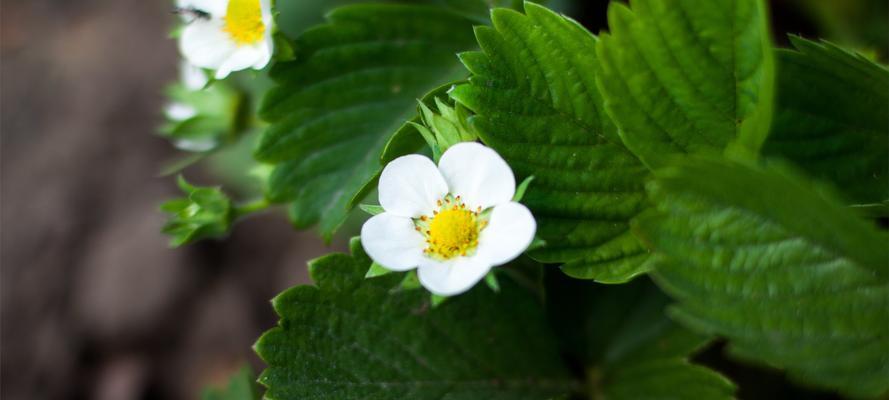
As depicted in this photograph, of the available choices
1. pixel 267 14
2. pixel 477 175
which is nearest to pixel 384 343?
pixel 477 175

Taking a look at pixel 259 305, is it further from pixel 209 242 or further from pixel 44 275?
pixel 44 275

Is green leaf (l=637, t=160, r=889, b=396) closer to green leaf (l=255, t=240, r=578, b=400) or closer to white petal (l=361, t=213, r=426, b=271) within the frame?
white petal (l=361, t=213, r=426, b=271)

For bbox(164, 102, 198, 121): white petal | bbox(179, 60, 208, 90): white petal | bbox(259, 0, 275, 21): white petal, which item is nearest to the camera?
bbox(259, 0, 275, 21): white petal

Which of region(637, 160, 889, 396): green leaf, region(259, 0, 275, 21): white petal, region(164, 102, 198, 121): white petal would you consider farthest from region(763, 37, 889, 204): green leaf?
region(164, 102, 198, 121): white petal

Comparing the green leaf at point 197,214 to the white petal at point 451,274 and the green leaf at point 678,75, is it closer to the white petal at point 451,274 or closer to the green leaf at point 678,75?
the white petal at point 451,274

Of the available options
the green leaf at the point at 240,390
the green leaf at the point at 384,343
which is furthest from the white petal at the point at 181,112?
the green leaf at the point at 384,343

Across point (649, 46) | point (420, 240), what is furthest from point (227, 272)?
point (649, 46)

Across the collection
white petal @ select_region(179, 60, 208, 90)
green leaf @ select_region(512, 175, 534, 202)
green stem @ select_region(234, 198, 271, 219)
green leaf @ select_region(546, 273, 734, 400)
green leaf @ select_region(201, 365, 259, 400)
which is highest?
white petal @ select_region(179, 60, 208, 90)

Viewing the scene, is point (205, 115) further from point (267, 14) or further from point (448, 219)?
point (448, 219)
